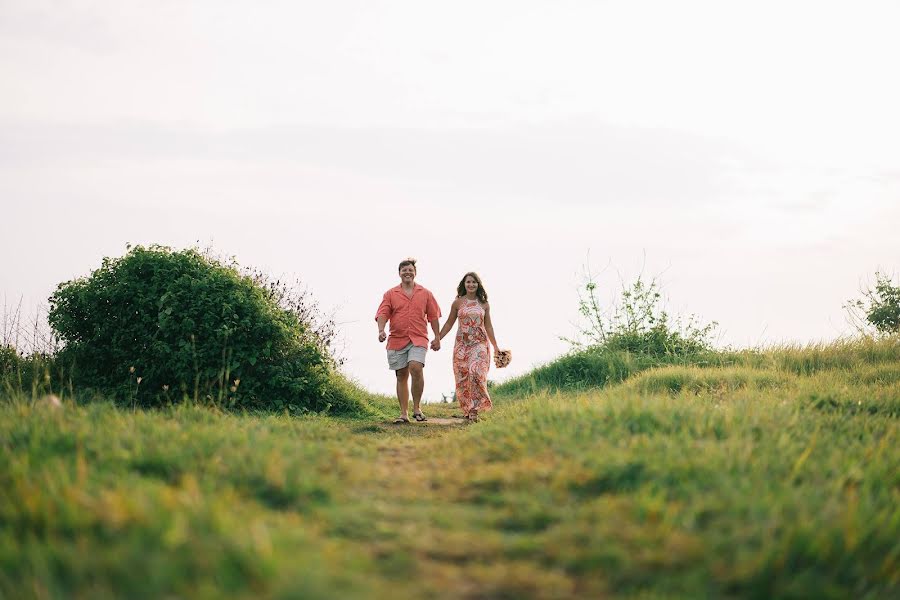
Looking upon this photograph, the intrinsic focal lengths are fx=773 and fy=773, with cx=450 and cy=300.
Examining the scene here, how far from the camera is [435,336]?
12.8 m

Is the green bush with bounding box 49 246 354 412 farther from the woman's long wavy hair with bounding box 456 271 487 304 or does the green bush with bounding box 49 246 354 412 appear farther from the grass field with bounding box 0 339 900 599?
the grass field with bounding box 0 339 900 599

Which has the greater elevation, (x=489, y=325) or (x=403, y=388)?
(x=489, y=325)

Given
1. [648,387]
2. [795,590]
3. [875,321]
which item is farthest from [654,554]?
[875,321]

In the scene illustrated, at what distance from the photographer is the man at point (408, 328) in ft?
40.8

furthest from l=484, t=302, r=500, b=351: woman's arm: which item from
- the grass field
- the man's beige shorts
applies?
the grass field

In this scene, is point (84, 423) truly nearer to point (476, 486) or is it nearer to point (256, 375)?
point (476, 486)

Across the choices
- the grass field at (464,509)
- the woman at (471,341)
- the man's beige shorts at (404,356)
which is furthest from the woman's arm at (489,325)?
the grass field at (464,509)

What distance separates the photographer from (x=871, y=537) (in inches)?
188

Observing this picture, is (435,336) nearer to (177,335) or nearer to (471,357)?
(471,357)

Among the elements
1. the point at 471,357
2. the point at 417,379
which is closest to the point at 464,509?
the point at 417,379

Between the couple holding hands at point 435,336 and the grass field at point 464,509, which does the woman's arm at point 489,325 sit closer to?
the couple holding hands at point 435,336

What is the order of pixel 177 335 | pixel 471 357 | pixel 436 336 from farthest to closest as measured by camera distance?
pixel 471 357 < pixel 436 336 < pixel 177 335

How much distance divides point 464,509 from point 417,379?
720 centimetres

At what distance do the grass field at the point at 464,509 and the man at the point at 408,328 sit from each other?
4690 millimetres
